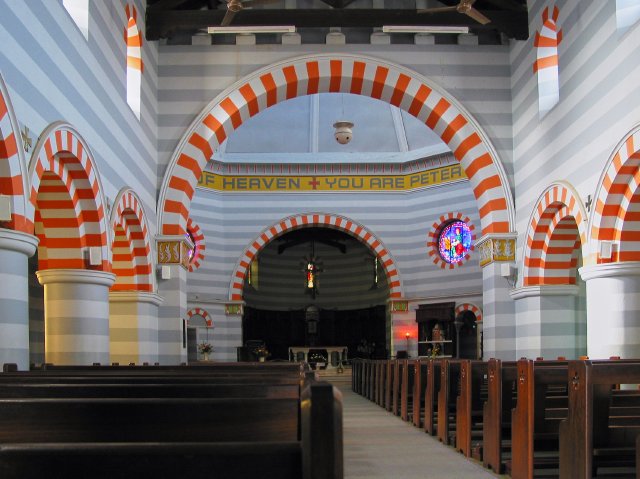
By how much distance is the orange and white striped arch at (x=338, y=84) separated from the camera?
14.4 metres

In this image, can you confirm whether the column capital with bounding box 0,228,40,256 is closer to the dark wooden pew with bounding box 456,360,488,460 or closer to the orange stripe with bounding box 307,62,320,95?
the dark wooden pew with bounding box 456,360,488,460

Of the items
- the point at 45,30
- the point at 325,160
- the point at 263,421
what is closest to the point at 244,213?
the point at 325,160

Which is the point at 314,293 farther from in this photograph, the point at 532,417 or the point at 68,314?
the point at 532,417

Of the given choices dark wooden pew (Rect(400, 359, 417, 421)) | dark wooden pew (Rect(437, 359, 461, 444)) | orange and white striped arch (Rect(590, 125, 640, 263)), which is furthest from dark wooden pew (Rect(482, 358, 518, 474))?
orange and white striped arch (Rect(590, 125, 640, 263))

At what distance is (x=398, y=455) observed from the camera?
717 cm

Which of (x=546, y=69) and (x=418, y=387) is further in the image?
(x=546, y=69)

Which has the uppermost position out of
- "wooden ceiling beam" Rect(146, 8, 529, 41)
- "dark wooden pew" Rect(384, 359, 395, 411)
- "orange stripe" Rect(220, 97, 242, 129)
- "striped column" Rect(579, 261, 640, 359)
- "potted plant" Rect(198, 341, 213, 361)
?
"wooden ceiling beam" Rect(146, 8, 529, 41)

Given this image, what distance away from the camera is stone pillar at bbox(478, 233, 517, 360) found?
14.2 meters

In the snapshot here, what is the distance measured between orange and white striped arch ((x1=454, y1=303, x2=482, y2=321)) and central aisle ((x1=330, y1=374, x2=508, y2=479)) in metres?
12.2

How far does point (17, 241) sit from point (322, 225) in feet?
54.0

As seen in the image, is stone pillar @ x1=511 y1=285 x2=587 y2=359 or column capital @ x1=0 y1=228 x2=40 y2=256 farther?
stone pillar @ x1=511 y1=285 x2=587 y2=359

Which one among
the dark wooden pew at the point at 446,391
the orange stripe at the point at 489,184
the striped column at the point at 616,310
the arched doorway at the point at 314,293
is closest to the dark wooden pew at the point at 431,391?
the dark wooden pew at the point at 446,391

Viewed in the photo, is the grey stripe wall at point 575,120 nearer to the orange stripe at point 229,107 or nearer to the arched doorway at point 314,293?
the orange stripe at point 229,107

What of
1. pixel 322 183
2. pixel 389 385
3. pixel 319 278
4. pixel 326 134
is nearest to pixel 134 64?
pixel 389 385
